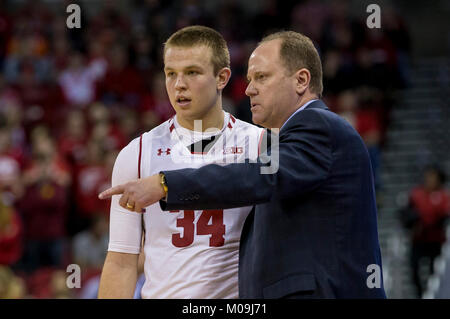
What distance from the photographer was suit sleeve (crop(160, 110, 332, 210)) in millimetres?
3061

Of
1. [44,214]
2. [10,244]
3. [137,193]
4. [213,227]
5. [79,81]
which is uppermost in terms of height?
[79,81]

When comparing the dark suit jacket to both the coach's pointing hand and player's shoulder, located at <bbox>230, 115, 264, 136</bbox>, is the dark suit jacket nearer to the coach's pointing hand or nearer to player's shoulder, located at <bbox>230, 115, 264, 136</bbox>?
the coach's pointing hand

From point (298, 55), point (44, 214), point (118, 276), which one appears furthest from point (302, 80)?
point (44, 214)

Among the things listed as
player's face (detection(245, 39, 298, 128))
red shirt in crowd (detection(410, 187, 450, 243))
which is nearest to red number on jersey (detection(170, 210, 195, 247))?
player's face (detection(245, 39, 298, 128))

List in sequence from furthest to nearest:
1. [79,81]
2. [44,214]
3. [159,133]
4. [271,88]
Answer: [79,81]
[44,214]
[159,133]
[271,88]

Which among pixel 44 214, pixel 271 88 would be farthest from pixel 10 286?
pixel 271 88

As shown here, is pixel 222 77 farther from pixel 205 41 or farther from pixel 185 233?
pixel 185 233

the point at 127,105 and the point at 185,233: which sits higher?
the point at 127,105

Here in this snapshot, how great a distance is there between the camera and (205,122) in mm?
3934

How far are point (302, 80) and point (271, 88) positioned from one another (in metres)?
0.16

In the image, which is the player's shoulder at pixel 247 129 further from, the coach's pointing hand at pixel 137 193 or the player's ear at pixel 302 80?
the coach's pointing hand at pixel 137 193

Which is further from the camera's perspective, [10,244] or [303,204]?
[10,244]

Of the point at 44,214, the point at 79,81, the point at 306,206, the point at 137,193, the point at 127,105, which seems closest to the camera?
the point at 137,193
